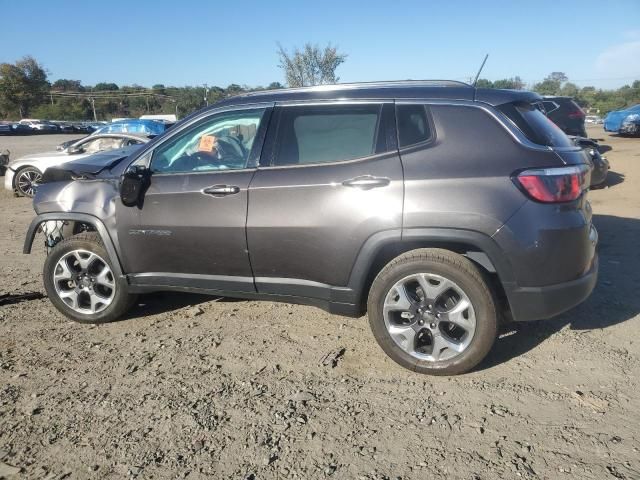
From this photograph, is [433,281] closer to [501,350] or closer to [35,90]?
[501,350]

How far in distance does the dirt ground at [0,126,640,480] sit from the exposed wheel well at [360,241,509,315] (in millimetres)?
537

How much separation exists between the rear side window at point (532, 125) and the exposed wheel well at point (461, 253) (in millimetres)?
792

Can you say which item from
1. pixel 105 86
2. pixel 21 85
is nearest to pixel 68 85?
pixel 105 86

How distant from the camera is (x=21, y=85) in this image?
73125 millimetres

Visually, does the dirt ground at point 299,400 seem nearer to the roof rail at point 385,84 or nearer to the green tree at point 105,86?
the roof rail at point 385,84

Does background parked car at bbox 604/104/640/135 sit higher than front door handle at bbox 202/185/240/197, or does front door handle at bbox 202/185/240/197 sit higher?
front door handle at bbox 202/185/240/197

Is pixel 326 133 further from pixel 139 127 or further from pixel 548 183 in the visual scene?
pixel 139 127

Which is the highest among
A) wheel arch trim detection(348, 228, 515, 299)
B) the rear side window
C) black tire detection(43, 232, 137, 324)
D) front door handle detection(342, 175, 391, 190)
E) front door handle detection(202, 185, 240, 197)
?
the rear side window

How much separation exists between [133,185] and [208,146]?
2.12 ft

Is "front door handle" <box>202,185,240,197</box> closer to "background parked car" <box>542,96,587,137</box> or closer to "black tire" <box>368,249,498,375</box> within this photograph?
"black tire" <box>368,249,498,375</box>

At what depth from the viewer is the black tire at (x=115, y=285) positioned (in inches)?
163

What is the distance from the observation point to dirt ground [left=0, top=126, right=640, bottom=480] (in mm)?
2539

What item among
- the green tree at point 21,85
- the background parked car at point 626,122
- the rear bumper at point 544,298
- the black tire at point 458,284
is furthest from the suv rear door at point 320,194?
the green tree at point 21,85

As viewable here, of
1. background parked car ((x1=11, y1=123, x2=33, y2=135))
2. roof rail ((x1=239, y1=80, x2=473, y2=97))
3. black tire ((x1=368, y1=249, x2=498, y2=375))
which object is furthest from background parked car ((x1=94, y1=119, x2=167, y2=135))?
background parked car ((x1=11, y1=123, x2=33, y2=135))
